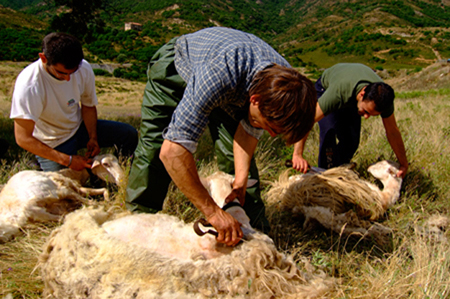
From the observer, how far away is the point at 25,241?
224cm

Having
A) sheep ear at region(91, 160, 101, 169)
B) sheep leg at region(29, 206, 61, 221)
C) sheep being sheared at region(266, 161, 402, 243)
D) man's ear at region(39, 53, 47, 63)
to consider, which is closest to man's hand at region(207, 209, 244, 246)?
sheep being sheared at region(266, 161, 402, 243)

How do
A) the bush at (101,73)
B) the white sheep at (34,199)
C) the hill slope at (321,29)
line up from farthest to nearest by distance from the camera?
the hill slope at (321,29) < the bush at (101,73) < the white sheep at (34,199)

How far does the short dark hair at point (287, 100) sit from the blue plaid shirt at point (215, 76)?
0.16m

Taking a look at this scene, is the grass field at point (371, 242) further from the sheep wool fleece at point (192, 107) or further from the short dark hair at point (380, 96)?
the short dark hair at point (380, 96)

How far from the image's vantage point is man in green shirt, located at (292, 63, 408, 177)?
3033 mm

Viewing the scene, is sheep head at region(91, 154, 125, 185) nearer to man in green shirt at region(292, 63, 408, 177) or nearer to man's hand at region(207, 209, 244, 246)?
man's hand at region(207, 209, 244, 246)

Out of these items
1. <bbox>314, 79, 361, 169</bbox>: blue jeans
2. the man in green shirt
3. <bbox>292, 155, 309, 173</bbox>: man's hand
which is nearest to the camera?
the man in green shirt

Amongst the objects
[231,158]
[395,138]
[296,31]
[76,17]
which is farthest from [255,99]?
[296,31]

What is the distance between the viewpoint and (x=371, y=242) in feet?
9.05

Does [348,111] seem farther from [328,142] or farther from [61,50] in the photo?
[61,50]

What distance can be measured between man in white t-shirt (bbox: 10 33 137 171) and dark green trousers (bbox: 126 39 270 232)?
813 millimetres

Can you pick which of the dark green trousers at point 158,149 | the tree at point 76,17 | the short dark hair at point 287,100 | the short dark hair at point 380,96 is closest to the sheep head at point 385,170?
the short dark hair at point 380,96

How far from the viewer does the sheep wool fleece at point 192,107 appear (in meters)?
1.72

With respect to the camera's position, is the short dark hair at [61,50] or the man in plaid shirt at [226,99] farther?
the short dark hair at [61,50]
